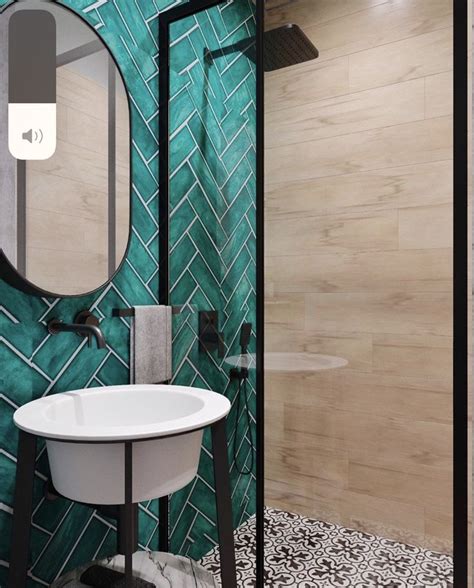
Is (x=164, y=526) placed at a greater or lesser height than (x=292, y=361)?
lesser

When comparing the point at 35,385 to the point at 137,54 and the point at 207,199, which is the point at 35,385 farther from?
the point at 137,54

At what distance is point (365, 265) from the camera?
1.42m

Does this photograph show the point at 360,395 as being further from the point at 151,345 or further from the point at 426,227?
the point at 151,345

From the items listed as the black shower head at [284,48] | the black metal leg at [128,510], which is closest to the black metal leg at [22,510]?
the black metal leg at [128,510]

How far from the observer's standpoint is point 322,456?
4.84 feet

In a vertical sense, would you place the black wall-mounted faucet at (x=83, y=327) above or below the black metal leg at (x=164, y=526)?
above

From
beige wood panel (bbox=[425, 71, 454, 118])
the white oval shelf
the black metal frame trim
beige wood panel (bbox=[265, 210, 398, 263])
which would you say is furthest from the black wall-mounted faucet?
beige wood panel (bbox=[425, 71, 454, 118])

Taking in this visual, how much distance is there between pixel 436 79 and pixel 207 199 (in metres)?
0.82

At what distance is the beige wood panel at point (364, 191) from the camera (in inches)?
53.0

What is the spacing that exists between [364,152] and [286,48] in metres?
0.45

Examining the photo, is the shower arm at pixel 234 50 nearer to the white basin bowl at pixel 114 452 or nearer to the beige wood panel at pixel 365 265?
the beige wood panel at pixel 365 265

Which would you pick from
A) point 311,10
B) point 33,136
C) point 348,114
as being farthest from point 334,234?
point 33,136

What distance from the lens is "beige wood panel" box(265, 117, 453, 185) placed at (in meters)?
1.35

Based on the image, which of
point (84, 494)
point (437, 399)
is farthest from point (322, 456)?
point (84, 494)
